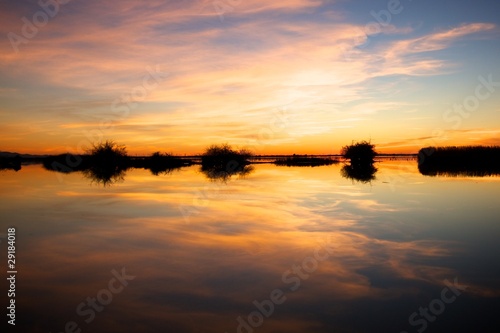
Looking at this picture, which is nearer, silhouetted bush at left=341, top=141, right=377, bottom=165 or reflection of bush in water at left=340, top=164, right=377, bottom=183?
reflection of bush in water at left=340, top=164, right=377, bottom=183

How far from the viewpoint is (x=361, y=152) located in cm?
6356

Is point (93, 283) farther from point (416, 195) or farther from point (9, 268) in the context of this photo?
point (416, 195)

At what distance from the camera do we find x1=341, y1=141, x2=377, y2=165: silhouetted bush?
2485 inches

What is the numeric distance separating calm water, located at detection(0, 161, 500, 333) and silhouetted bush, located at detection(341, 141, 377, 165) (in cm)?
4590

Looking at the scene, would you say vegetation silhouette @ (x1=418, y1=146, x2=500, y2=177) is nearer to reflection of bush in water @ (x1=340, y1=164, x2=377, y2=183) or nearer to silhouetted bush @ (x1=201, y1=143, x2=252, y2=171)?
reflection of bush in water @ (x1=340, y1=164, x2=377, y2=183)

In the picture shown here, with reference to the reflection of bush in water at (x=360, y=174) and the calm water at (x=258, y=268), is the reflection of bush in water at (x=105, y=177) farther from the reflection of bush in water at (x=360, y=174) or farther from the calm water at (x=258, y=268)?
the reflection of bush in water at (x=360, y=174)

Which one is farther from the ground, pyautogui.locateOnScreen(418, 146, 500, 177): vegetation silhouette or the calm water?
pyautogui.locateOnScreen(418, 146, 500, 177): vegetation silhouette

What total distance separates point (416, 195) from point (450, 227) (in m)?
8.74

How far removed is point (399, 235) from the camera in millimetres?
12305

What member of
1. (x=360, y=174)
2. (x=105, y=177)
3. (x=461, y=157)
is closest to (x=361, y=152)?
(x=461, y=157)

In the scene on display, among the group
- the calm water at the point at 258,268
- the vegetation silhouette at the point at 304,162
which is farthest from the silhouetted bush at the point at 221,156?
the calm water at the point at 258,268

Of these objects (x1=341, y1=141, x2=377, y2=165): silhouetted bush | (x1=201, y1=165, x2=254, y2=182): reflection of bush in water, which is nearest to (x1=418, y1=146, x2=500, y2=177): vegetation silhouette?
(x1=341, y1=141, x2=377, y2=165): silhouetted bush

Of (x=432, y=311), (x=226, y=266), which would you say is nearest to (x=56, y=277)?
(x=226, y=266)

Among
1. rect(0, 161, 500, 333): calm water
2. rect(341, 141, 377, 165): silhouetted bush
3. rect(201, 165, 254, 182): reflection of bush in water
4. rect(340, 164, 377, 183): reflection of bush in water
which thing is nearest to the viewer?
rect(0, 161, 500, 333): calm water
